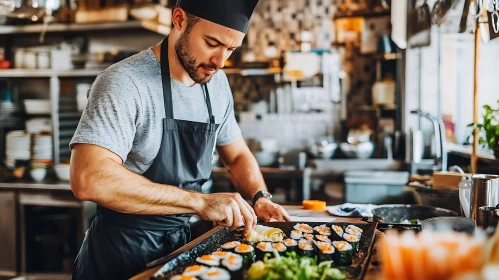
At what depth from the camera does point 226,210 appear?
1.92m

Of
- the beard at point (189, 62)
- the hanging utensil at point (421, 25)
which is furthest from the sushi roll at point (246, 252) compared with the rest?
the hanging utensil at point (421, 25)

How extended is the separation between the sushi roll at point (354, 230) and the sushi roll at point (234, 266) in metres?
0.62

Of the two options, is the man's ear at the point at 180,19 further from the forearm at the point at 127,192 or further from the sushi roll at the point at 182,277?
the sushi roll at the point at 182,277

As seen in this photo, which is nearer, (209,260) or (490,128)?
(209,260)

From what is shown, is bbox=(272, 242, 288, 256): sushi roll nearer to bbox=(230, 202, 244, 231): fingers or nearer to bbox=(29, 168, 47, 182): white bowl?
bbox=(230, 202, 244, 231): fingers

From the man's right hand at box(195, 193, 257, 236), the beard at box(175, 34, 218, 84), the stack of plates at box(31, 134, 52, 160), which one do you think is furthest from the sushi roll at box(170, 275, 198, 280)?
the stack of plates at box(31, 134, 52, 160)

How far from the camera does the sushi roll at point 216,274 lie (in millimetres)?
1598

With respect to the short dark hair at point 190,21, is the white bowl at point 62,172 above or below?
below

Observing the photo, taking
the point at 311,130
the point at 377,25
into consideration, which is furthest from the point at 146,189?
the point at 377,25

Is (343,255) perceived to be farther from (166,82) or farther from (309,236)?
(166,82)

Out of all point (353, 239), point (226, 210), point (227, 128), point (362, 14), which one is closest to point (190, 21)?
point (227, 128)

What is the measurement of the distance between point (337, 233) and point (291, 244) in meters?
0.25

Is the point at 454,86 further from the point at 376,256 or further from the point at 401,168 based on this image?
the point at 376,256

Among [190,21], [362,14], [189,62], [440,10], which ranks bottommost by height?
[189,62]
